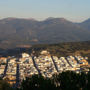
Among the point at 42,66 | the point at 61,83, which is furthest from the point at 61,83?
the point at 42,66

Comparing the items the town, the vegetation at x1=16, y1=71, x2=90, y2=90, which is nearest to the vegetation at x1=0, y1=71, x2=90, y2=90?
the vegetation at x1=16, y1=71, x2=90, y2=90

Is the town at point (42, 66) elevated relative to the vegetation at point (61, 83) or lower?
lower

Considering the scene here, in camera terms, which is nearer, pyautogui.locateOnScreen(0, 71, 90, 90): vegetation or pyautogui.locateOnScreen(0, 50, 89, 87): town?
pyautogui.locateOnScreen(0, 71, 90, 90): vegetation

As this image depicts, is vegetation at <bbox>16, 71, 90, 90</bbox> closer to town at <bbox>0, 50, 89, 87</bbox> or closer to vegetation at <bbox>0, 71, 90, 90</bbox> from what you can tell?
vegetation at <bbox>0, 71, 90, 90</bbox>

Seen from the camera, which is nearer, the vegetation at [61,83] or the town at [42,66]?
the vegetation at [61,83]

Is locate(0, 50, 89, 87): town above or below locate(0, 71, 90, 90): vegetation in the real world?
below

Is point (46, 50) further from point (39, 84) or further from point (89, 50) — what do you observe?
point (39, 84)

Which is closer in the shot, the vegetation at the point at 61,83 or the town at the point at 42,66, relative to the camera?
the vegetation at the point at 61,83

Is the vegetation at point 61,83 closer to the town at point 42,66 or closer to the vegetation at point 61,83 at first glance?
the vegetation at point 61,83

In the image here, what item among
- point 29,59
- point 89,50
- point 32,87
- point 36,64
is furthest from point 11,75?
point 89,50

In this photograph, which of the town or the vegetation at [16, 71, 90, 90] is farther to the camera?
the town

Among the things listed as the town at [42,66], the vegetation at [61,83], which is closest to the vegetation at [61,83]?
the vegetation at [61,83]
